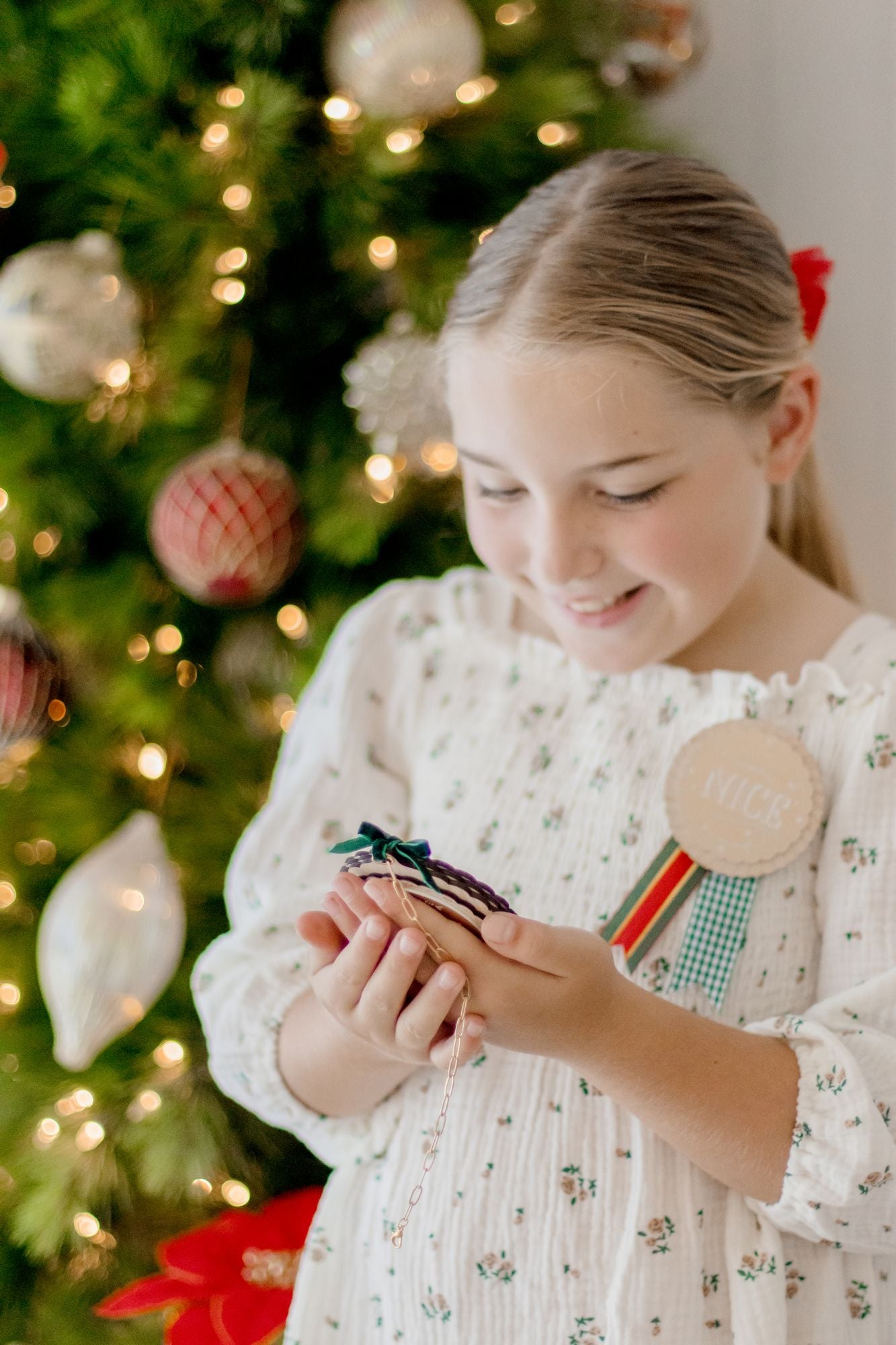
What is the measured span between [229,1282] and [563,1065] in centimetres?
48

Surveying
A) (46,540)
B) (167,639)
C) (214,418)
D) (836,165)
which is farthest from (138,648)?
A: (836,165)

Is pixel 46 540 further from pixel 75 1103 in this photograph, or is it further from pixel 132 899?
pixel 75 1103

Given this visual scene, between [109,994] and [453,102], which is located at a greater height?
[453,102]

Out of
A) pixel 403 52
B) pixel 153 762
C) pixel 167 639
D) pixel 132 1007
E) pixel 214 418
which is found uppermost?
pixel 403 52

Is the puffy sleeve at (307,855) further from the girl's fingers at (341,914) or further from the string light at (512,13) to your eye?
the string light at (512,13)

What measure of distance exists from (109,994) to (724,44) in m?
1.24

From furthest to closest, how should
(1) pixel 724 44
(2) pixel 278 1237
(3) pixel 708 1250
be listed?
1. (1) pixel 724 44
2. (2) pixel 278 1237
3. (3) pixel 708 1250

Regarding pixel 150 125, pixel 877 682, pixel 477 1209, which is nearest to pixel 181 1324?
pixel 477 1209

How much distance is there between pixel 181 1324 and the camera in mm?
1027

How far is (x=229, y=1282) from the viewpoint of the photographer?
107 centimetres

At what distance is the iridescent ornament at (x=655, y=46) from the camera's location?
114cm

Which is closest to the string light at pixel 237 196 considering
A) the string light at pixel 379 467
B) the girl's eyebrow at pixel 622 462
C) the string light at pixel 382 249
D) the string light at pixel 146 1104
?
the string light at pixel 382 249

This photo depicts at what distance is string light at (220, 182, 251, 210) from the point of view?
3.36 ft

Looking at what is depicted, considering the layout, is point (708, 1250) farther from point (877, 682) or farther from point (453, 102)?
point (453, 102)
